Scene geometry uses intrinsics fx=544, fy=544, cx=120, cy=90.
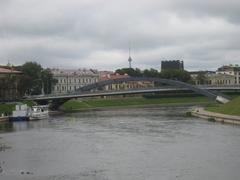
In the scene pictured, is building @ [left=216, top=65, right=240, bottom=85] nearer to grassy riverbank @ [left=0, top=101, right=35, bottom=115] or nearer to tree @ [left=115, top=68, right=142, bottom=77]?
tree @ [left=115, top=68, right=142, bottom=77]

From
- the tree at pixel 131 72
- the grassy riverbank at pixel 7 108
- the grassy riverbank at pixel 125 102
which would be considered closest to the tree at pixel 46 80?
the grassy riverbank at pixel 125 102

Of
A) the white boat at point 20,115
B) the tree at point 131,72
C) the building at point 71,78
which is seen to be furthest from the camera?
the tree at point 131,72

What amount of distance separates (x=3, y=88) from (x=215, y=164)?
69.6m

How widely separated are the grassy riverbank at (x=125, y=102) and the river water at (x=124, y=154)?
2114 inches

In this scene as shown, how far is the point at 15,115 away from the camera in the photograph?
2584 inches

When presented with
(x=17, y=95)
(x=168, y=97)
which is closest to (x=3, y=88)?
(x=17, y=95)

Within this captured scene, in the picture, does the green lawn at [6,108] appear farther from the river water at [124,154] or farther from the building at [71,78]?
the building at [71,78]

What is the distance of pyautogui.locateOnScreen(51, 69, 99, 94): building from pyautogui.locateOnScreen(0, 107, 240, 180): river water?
109 m

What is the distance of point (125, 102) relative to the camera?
10812 centimetres

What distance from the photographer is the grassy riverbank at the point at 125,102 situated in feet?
326

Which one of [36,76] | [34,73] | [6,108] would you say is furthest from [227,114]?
[34,73]

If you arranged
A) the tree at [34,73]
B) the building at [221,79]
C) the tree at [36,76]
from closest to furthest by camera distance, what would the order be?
the tree at [34,73], the tree at [36,76], the building at [221,79]

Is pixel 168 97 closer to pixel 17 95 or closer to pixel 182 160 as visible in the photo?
pixel 17 95

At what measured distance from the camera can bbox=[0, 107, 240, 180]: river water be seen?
954 inches
